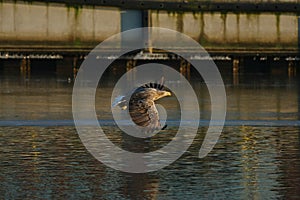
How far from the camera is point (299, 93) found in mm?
50312

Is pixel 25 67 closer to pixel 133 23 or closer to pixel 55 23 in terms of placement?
pixel 55 23

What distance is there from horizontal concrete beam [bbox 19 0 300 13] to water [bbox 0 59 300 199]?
1420 inches

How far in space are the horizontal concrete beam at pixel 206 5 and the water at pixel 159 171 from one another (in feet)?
118

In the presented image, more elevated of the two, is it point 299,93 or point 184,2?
point 184,2

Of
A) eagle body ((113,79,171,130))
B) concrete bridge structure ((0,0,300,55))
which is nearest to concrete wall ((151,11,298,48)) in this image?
concrete bridge structure ((0,0,300,55))

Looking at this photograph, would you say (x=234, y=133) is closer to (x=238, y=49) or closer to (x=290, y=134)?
(x=290, y=134)

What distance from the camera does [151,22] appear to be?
74.8m

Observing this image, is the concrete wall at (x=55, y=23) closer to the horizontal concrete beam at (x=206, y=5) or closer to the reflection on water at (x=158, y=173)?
the horizontal concrete beam at (x=206, y=5)

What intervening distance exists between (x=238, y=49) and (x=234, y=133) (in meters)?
47.5

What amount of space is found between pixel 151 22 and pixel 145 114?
55.3 meters

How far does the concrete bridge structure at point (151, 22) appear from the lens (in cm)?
7162

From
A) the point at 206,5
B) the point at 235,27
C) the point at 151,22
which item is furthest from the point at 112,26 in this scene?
the point at 235,27

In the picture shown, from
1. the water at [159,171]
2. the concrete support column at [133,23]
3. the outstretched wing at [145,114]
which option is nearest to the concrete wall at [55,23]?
the concrete support column at [133,23]

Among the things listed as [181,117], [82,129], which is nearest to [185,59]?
[181,117]
